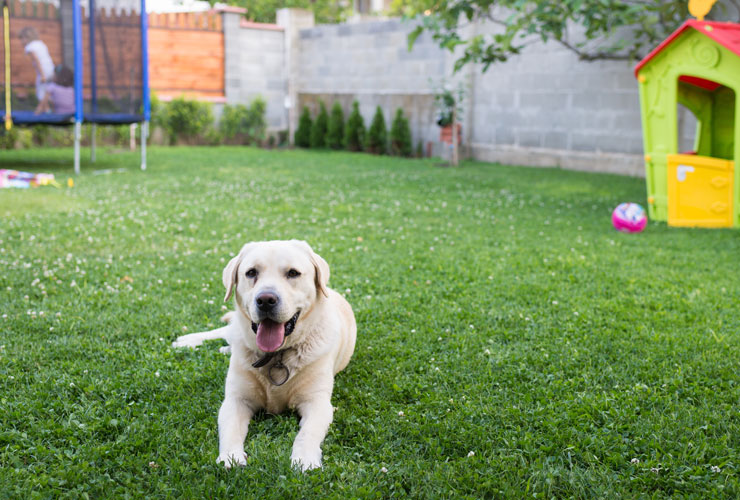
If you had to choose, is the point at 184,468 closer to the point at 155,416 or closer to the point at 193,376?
the point at 155,416

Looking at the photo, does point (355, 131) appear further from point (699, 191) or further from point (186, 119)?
point (699, 191)

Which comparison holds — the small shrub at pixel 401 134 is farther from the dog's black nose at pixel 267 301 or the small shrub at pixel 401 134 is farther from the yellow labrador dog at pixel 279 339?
the dog's black nose at pixel 267 301

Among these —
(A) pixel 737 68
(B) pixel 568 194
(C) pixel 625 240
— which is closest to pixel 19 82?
(B) pixel 568 194

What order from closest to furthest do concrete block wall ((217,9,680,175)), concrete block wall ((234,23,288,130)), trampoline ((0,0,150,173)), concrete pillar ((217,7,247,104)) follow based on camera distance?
trampoline ((0,0,150,173))
concrete block wall ((217,9,680,175))
concrete pillar ((217,7,247,104))
concrete block wall ((234,23,288,130))

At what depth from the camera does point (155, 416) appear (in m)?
2.88

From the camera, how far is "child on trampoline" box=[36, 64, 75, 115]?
37.4 ft

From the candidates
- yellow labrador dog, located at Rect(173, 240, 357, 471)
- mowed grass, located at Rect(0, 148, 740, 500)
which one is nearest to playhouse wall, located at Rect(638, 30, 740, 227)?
mowed grass, located at Rect(0, 148, 740, 500)

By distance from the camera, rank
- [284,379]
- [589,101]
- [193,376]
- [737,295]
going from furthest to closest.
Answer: [589,101] < [737,295] < [193,376] < [284,379]

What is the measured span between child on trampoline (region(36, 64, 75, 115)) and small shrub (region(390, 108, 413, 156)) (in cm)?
715

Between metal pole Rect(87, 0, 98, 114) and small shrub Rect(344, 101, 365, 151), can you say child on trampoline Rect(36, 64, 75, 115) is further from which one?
small shrub Rect(344, 101, 365, 151)

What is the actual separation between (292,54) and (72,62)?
334 inches

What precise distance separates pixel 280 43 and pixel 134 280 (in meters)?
15.5

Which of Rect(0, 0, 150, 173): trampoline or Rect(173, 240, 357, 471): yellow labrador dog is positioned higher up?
Rect(0, 0, 150, 173): trampoline

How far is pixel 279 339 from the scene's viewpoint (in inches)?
111
